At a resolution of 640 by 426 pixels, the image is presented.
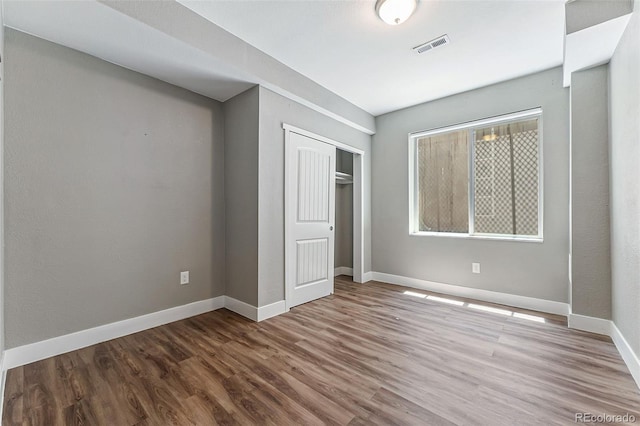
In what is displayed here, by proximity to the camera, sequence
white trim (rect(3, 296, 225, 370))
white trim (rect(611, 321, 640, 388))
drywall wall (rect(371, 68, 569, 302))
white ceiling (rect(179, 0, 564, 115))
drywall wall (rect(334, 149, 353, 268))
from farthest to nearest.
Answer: drywall wall (rect(334, 149, 353, 268)), drywall wall (rect(371, 68, 569, 302)), white ceiling (rect(179, 0, 564, 115)), white trim (rect(3, 296, 225, 370)), white trim (rect(611, 321, 640, 388))

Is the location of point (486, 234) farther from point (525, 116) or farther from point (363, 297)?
point (363, 297)

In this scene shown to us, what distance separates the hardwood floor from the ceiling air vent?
2641 millimetres

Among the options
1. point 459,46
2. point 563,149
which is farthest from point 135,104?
point 563,149

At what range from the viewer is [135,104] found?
2.40m

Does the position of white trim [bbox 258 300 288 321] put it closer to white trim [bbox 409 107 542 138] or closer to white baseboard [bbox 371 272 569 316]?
white baseboard [bbox 371 272 569 316]

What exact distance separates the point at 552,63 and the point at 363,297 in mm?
3292

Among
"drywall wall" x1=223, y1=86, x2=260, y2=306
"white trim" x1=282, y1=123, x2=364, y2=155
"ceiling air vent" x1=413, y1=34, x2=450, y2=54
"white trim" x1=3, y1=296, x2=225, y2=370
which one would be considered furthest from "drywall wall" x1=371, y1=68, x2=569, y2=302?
"white trim" x1=3, y1=296, x2=225, y2=370

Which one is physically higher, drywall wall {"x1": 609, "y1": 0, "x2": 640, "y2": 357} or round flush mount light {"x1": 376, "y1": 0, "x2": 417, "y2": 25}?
round flush mount light {"x1": 376, "y1": 0, "x2": 417, "y2": 25}

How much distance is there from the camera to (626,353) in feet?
6.03

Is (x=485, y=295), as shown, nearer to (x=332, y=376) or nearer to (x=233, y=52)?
(x=332, y=376)

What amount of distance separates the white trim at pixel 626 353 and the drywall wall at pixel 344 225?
10.0ft

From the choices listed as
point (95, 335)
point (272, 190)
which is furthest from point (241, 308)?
point (272, 190)

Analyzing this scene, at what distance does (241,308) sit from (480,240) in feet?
9.72

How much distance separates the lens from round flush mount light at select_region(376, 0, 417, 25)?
190 centimetres
